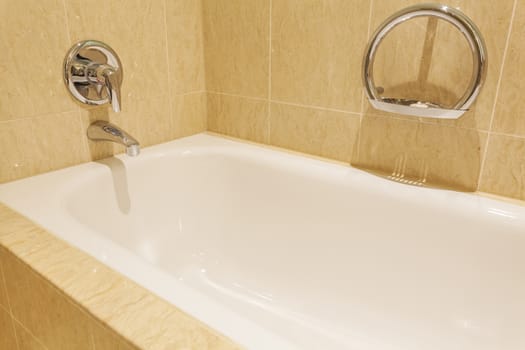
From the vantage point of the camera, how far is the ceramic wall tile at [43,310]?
64 cm

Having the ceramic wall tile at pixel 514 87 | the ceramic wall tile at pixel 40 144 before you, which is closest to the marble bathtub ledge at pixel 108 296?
the ceramic wall tile at pixel 40 144

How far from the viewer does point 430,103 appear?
0.98 meters

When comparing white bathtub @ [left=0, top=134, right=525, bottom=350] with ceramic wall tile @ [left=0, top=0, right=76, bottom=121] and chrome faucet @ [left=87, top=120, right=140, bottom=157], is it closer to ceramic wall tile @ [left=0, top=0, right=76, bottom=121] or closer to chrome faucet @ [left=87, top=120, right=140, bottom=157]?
chrome faucet @ [left=87, top=120, right=140, bottom=157]

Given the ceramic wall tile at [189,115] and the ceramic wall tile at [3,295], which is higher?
the ceramic wall tile at [189,115]

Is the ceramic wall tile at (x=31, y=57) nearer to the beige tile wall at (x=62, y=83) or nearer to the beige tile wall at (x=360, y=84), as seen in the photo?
the beige tile wall at (x=62, y=83)

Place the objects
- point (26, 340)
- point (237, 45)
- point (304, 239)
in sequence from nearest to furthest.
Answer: point (26, 340)
point (304, 239)
point (237, 45)

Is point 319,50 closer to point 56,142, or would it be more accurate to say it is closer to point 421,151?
point 421,151

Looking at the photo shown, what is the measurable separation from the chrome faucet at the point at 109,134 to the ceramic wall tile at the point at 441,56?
68cm

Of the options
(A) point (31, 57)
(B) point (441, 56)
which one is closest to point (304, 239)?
(B) point (441, 56)

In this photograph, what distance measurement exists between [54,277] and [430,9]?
2.96ft

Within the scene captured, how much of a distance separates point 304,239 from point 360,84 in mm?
471

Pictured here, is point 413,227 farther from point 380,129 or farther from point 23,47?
point 23,47

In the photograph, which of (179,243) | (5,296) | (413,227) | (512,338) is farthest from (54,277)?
(512,338)

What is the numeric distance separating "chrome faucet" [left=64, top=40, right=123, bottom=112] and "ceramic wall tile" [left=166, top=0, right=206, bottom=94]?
0.24 metres
